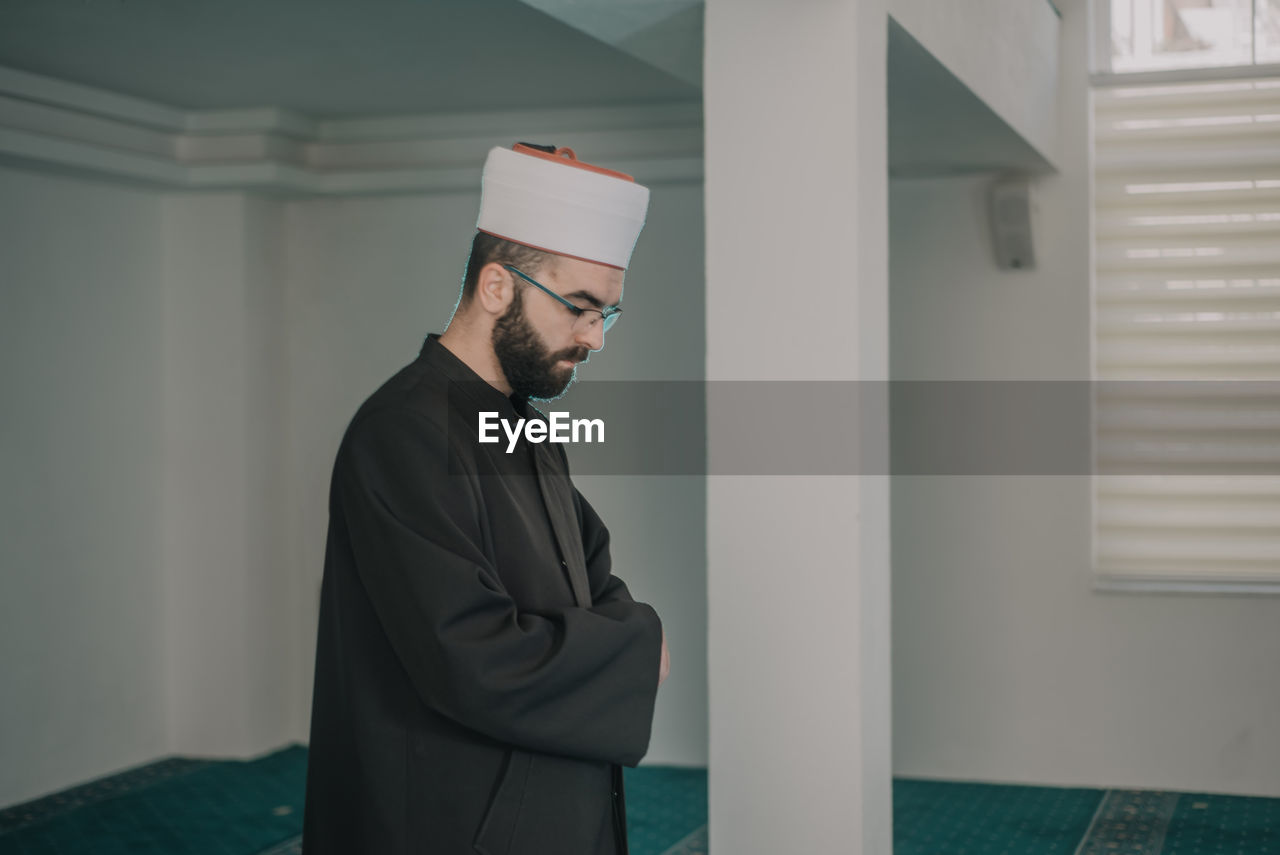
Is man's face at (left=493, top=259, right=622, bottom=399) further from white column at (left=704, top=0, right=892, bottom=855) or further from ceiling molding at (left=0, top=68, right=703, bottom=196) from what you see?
ceiling molding at (left=0, top=68, right=703, bottom=196)

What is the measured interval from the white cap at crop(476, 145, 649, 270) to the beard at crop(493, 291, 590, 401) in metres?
0.11

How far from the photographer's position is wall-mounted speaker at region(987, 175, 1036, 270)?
18.0 ft

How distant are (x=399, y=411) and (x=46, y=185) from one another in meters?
4.00

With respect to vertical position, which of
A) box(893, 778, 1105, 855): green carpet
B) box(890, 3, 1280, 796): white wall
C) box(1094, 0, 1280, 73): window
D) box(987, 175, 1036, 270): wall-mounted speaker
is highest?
box(1094, 0, 1280, 73): window

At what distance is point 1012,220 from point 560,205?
151 inches

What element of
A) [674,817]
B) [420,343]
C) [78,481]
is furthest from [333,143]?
[674,817]

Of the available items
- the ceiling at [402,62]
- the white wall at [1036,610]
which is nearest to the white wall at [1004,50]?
the ceiling at [402,62]

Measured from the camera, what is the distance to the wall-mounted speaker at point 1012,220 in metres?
5.50

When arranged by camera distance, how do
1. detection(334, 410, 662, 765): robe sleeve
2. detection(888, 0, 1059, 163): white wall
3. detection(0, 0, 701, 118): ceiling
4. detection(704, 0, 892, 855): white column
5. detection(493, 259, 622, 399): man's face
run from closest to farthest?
1. detection(334, 410, 662, 765): robe sleeve
2. detection(493, 259, 622, 399): man's face
3. detection(704, 0, 892, 855): white column
4. detection(888, 0, 1059, 163): white wall
5. detection(0, 0, 701, 118): ceiling

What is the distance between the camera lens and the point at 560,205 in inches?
82.4

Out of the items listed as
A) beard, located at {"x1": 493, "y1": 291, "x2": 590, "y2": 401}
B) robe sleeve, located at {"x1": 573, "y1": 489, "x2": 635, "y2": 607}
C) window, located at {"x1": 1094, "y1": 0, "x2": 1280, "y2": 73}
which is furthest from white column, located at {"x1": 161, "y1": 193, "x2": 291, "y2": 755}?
beard, located at {"x1": 493, "y1": 291, "x2": 590, "y2": 401}

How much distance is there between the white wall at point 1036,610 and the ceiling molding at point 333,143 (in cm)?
111

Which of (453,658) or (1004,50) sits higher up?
(1004,50)

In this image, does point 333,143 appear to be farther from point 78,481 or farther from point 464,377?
point 464,377
